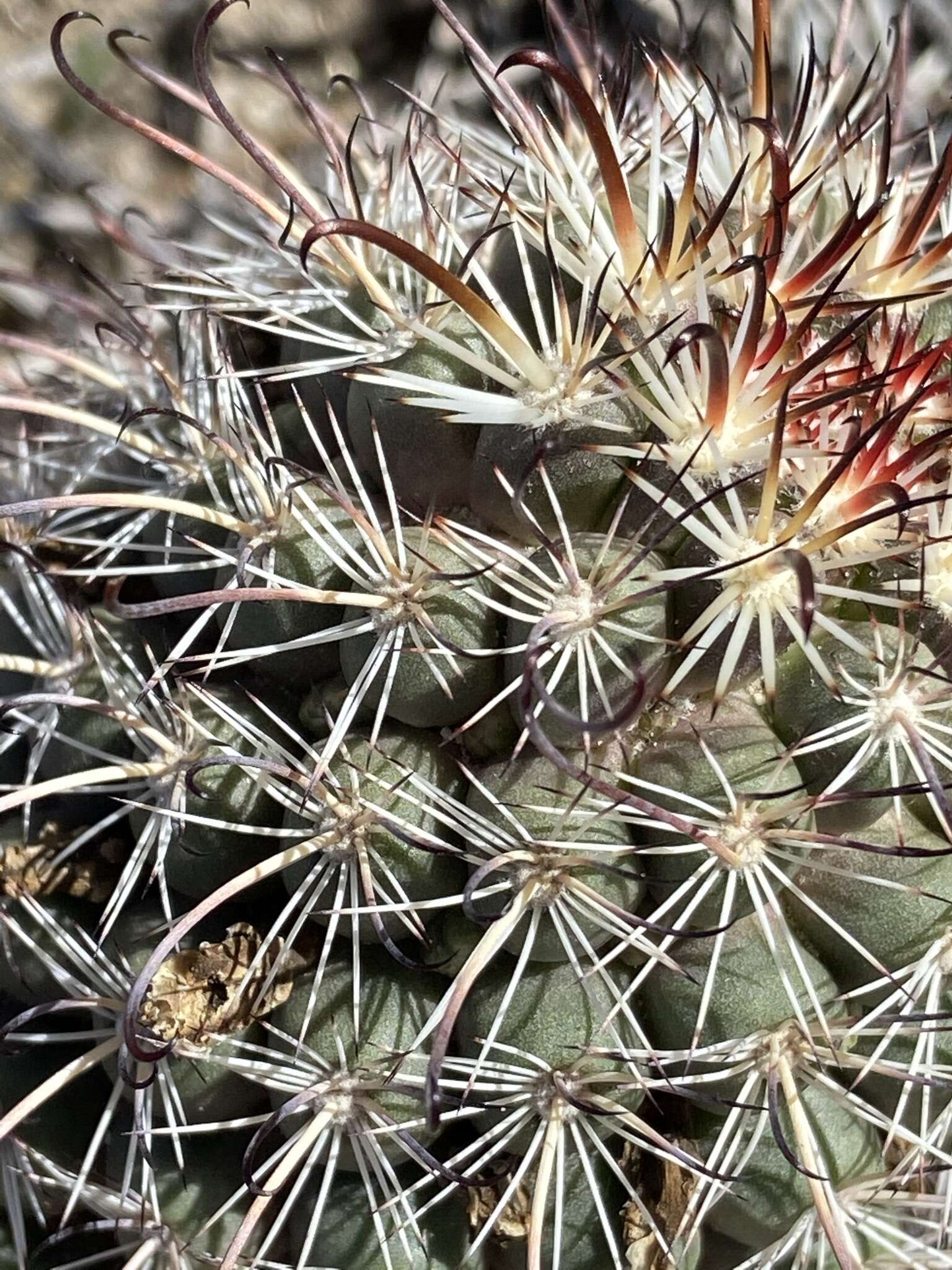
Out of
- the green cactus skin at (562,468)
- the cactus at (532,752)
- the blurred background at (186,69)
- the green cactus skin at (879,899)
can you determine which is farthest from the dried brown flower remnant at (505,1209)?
the blurred background at (186,69)

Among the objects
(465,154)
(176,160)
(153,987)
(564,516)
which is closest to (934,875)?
(564,516)

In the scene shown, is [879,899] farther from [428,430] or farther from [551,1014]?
[428,430]

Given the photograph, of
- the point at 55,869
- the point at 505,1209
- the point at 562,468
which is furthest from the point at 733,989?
the point at 55,869

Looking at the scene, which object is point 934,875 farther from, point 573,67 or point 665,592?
point 573,67

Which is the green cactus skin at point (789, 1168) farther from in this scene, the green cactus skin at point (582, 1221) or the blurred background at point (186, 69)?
the blurred background at point (186, 69)

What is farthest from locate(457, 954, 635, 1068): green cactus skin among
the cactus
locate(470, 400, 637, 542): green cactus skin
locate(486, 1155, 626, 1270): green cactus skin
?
locate(470, 400, 637, 542): green cactus skin

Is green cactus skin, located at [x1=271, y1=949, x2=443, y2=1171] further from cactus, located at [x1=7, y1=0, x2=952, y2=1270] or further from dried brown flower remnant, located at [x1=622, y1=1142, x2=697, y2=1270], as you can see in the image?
dried brown flower remnant, located at [x1=622, y1=1142, x2=697, y2=1270]
